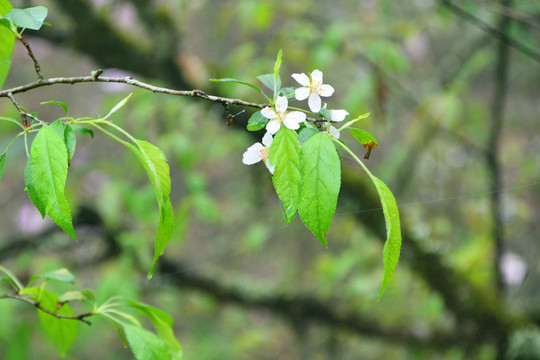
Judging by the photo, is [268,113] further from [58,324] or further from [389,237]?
[58,324]

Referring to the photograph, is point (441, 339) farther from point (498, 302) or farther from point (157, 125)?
point (157, 125)

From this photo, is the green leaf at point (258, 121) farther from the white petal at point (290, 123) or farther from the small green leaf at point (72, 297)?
the small green leaf at point (72, 297)

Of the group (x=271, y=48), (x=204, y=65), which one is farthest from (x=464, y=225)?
(x=204, y=65)

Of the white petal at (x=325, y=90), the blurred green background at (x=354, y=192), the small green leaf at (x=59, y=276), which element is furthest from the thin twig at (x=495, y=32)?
the small green leaf at (x=59, y=276)

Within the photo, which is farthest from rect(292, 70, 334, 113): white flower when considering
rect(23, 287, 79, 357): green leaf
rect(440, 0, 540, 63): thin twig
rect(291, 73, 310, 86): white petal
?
rect(440, 0, 540, 63): thin twig

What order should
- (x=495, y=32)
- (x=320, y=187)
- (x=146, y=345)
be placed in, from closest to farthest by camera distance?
(x=320, y=187), (x=146, y=345), (x=495, y=32)

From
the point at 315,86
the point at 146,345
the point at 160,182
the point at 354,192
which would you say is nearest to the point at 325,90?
the point at 315,86

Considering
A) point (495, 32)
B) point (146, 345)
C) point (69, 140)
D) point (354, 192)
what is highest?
point (495, 32)
